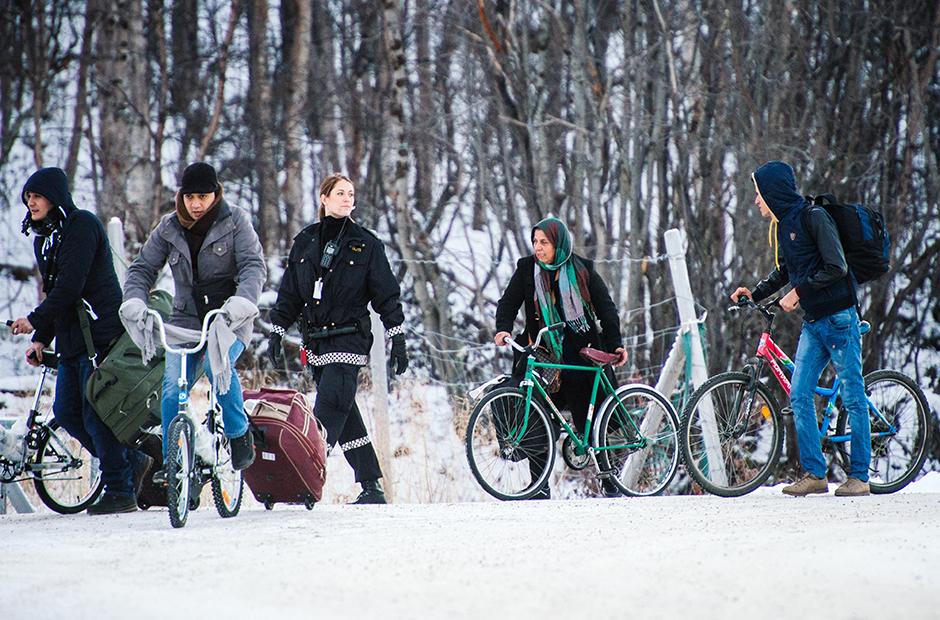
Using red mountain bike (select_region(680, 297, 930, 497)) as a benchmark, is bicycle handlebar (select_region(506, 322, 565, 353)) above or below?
above

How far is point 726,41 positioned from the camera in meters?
13.7

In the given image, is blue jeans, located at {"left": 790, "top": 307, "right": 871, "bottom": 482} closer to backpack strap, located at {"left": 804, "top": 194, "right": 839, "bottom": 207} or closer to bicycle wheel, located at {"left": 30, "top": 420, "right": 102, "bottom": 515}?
backpack strap, located at {"left": 804, "top": 194, "right": 839, "bottom": 207}

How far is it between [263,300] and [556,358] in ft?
32.4

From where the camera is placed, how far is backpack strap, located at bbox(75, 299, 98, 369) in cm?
752

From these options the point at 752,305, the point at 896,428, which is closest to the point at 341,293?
the point at 752,305

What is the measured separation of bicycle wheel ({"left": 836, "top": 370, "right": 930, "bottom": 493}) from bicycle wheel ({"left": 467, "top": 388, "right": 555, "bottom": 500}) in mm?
A: 1878

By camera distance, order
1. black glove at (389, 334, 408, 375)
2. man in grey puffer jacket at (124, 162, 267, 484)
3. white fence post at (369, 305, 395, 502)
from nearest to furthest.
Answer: man in grey puffer jacket at (124, 162, 267, 484), black glove at (389, 334, 408, 375), white fence post at (369, 305, 395, 502)

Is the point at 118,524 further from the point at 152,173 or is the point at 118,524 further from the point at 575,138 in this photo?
the point at 152,173

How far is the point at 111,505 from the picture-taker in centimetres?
770

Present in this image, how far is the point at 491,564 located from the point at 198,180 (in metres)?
2.90

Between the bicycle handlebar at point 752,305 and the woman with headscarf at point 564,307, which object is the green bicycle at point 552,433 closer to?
the woman with headscarf at point 564,307

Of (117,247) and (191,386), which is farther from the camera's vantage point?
(117,247)

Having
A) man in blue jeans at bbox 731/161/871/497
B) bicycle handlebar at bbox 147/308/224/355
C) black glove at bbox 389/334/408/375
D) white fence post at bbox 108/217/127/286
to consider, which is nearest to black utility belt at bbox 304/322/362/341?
black glove at bbox 389/334/408/375

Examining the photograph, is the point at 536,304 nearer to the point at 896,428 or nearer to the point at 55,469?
the point at 896,428
